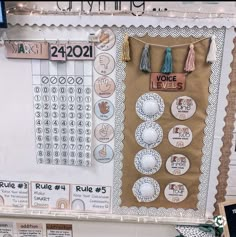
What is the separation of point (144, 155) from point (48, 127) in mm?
343

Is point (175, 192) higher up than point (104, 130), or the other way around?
point (104, 130)

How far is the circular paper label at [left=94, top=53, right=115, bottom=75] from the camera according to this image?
1.13 m

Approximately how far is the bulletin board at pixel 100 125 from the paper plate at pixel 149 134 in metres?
0.01

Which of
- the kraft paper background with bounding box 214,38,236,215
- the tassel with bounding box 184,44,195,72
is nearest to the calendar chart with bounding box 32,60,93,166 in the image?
the tassel with bounding box 184,44,195,72

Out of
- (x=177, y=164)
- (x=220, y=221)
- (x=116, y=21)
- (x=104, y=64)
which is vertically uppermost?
(x=116, y=21)

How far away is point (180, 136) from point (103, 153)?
10.6 inches

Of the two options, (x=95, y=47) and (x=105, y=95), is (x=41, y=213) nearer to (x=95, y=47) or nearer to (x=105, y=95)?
(x=105, y=95)

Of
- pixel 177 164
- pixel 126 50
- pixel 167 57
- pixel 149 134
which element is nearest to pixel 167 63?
pixel 167 57

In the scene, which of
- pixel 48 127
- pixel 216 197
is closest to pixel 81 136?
pixel 48 127

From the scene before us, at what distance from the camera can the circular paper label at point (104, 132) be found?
1.20 metres

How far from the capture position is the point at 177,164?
48.1 inches

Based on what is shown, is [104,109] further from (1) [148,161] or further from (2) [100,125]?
(1) [148,161]

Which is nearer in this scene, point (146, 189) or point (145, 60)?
point (145, 60)

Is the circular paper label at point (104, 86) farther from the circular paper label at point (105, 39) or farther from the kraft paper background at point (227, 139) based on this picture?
the kraft paper background at point (227, 139)
